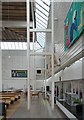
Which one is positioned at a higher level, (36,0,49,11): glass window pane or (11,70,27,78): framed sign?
(36,0,49,11): glass window pane

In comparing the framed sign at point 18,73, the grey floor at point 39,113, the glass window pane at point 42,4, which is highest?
the glass window pane at point 42,4

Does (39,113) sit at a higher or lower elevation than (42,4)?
lower

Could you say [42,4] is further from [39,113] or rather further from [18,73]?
[18,73]

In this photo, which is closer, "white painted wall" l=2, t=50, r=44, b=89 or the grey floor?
the grey floor

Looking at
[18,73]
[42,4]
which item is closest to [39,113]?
[42,4]

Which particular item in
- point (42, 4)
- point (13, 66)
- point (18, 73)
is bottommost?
point (18, 73)

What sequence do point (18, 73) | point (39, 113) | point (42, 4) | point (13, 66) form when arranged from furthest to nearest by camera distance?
point (13, 66), point (18, 73), point (42, 4), point (39, 113)

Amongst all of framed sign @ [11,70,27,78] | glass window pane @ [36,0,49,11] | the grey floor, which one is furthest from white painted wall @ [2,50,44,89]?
the grey floor

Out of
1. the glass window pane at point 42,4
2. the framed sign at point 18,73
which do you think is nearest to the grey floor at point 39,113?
the glass window pane at point 42,4

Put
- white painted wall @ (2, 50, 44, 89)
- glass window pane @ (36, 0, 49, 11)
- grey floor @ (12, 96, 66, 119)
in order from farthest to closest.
Answer: white painted wall @ (2, 50, 44, 89)
glass window pane @ (36, 0, 49, 11)
grey floor @ (12, 96, 66, 119)

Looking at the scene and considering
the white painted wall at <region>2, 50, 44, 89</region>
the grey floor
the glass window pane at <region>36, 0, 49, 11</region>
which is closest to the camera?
the grey floor

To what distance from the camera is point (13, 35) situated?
98.3ft

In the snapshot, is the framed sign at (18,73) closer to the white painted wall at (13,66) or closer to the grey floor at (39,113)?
the white painted wall at (13,66)

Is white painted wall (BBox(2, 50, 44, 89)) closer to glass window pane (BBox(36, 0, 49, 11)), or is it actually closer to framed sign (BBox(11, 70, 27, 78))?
framed sign (BBox(11, 70, 27, 78))
